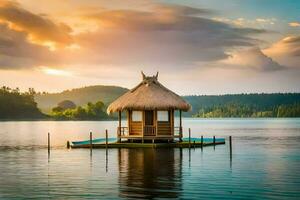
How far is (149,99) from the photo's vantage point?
52.4 metres

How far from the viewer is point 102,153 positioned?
158 ft

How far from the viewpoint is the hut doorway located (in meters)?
52.4

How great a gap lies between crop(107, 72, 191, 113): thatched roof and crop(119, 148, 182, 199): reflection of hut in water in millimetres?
4522

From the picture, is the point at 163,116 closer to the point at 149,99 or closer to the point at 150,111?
the point at 150,111

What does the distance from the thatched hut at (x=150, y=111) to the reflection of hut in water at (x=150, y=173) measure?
3021mm

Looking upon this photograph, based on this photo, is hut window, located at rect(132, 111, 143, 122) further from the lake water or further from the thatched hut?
the lake water

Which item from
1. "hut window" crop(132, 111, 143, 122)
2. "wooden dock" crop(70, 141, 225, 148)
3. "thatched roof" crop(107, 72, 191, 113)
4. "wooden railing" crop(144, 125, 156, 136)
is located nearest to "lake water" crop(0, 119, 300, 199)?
"wooden dock" crop(70, 141, 225, 148)

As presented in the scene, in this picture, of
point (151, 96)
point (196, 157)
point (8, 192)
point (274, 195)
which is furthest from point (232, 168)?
point (151, 96)

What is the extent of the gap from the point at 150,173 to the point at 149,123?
2129 centimetres

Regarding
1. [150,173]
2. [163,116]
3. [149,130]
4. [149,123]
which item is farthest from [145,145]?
[150,173]

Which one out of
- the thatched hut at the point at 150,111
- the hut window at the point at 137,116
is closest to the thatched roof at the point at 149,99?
the thatched hut at the point at 150,111

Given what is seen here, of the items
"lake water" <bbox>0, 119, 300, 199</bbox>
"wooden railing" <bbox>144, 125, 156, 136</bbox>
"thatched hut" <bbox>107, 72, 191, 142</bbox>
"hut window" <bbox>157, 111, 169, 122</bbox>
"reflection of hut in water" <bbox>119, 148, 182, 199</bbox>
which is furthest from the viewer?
→ "hut window" <bbox>157, 111, 169, 122</bbox>

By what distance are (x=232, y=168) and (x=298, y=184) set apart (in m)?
8.34

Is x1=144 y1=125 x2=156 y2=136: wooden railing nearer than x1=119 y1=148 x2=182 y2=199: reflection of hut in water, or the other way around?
x1=119 y1=148 x2=182 y2=199: reflection of hut in water
